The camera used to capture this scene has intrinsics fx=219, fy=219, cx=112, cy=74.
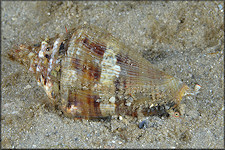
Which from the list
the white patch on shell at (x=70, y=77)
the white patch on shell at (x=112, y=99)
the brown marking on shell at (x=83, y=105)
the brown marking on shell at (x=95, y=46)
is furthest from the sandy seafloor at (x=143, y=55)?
the brown marking on shell at (x=95, y=46)

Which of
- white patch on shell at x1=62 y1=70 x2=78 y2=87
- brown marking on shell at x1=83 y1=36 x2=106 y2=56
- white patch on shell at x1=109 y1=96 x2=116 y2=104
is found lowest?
white patch on shell at x1=109 y1=96 x2=116 y2=104

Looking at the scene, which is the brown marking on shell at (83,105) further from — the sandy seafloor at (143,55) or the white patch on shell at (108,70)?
the white patch on shell at (108,70)

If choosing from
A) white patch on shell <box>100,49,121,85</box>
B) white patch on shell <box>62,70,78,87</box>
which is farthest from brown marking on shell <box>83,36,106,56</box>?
white patch on shell <box>62,70,78,87</box>

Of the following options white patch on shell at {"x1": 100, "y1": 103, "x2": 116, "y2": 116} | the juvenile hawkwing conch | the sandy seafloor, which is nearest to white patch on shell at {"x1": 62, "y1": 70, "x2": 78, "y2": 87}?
the juvenile hawkwing conch

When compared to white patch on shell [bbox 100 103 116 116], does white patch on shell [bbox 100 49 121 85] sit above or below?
above

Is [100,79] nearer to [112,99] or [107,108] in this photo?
[112,99]

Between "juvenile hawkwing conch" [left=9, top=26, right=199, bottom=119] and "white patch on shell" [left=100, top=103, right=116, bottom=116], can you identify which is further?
"white patch on shell" [left=100, top=103, right=116, bottom=116]

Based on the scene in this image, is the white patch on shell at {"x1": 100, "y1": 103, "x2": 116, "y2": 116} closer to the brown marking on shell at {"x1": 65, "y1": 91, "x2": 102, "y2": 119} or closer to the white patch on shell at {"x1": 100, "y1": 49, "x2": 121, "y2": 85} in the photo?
the brown marking on shell at {"x1": 65, "y1": 91, "x2": 102, "y2": 119}

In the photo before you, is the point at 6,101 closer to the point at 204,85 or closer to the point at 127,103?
the point at 127,103
